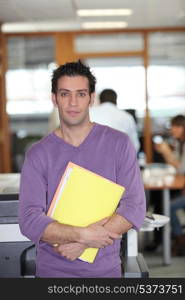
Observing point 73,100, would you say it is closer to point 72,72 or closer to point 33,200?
point 72,72

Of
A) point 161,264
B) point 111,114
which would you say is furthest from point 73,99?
point 161,264

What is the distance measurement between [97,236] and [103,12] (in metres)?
5.66

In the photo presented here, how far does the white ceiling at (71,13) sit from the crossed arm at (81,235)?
481 cm

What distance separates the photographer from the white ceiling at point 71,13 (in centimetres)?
614

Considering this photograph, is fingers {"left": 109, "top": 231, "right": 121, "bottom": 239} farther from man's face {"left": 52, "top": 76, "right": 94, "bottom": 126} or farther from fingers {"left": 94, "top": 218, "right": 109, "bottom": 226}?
man's face {"left": 52, "top": 76, "right": 94, "bottom": 126}

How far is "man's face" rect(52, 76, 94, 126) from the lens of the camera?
1.49 m

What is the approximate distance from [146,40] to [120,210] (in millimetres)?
7025

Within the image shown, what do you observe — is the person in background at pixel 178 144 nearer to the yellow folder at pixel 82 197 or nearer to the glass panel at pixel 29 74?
the glass panel at pixel 29 74

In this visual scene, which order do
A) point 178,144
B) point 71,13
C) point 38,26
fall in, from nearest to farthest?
point 178,144 < point 71,13 < point 38,26

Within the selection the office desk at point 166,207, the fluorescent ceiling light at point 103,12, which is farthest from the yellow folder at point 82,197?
the fluorescent ceiling light at point 103,12

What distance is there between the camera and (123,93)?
27.8 ft

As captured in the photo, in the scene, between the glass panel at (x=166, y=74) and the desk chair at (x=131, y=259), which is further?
the glass panel at (x=166, y=74)

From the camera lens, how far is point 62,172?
1.51 m

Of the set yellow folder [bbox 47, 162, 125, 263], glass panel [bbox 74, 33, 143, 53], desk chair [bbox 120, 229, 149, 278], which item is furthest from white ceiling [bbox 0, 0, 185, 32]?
yellow folder [bbox 47, 162, 125, 263]
